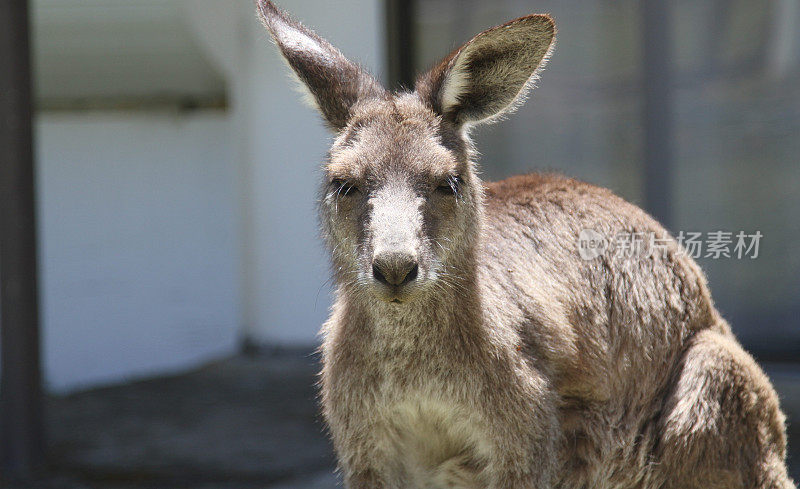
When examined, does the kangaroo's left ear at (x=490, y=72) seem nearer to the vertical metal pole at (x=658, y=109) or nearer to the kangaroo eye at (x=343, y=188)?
the kangaroo eye at (x=343, y=188)

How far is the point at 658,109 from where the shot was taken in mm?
6246

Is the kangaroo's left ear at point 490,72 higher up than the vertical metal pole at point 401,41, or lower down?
lower down

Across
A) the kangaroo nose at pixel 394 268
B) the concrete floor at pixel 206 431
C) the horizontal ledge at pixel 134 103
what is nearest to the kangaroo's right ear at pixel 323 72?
the kangaroo nose at pixel 394 268

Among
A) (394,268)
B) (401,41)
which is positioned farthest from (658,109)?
(394,268)

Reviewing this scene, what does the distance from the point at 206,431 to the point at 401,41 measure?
3147 mm

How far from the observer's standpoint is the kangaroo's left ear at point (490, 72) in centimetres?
303

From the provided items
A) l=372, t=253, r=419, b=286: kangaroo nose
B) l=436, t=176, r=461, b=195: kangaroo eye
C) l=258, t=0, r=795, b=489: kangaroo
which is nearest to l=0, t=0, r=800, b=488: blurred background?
l=258, t=0, r=795, b=489: kangaroo

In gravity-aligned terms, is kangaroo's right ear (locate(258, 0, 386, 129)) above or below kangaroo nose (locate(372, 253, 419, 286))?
above

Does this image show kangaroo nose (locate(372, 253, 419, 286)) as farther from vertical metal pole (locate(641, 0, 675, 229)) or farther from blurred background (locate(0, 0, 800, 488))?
vertical metal pole (locate(641, 0, 675, 229))

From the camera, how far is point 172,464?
5.61 meters

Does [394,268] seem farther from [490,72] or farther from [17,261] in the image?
[17,261]

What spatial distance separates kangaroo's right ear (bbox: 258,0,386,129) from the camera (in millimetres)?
3215

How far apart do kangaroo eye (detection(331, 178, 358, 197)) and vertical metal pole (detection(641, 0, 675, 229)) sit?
372 cm

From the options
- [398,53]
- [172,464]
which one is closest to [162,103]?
[398,53]
